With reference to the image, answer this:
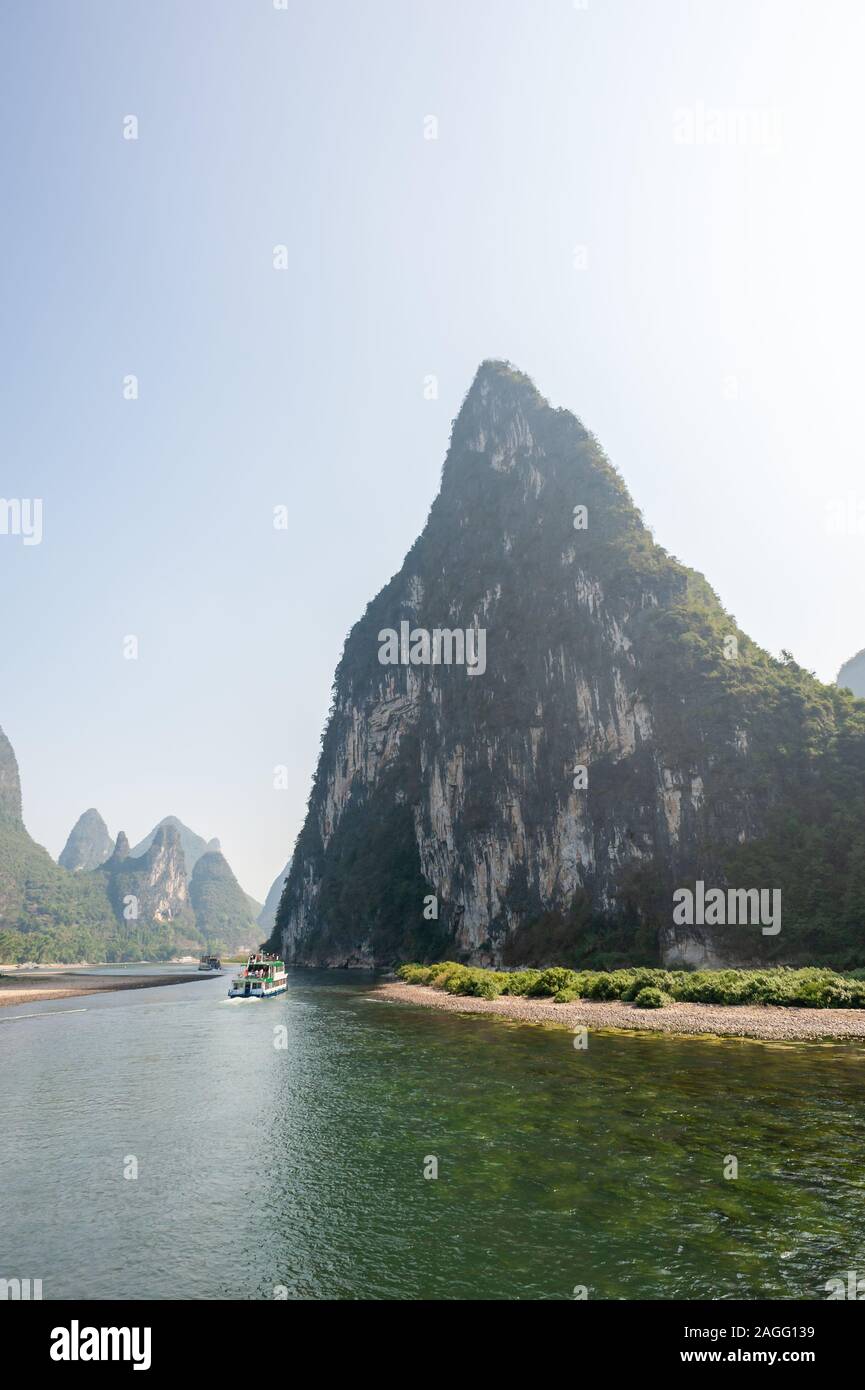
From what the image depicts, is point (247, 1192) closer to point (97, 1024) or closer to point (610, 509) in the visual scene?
point (97, 1024)

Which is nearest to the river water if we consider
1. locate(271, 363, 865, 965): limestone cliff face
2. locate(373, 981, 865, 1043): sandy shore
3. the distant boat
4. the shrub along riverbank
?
locate(373, 981, 865, 1043): sandy shore

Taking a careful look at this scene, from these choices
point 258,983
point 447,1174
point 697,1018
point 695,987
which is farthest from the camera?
point 258,983

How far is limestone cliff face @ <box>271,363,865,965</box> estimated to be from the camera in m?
71.3

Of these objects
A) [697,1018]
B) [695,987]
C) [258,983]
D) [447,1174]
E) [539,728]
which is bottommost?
[258,983]

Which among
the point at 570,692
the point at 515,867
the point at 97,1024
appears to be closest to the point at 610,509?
the point at 570,692

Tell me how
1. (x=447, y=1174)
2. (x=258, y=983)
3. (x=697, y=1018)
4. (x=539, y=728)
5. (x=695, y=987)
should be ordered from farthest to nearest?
(x=539, y=728)
(x=258, y=983)
(x=695, y=987)
(x=697, y=1018)
(x=447, y=1174)

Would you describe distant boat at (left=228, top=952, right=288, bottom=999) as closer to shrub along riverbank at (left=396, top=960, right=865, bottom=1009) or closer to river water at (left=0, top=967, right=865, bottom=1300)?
shrub along riverbank at (left=396, top=960, right=865, bottom=1009)

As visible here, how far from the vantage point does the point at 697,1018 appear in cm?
3794

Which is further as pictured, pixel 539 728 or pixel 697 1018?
pixel 539 728

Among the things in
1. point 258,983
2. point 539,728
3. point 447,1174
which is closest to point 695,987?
point 447,1174

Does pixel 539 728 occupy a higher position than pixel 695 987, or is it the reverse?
pixel 539 728

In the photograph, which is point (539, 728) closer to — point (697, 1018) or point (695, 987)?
point (695, 987)

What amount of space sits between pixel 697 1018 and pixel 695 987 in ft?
23.9

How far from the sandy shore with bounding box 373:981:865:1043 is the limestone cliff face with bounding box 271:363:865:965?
1971 cm
